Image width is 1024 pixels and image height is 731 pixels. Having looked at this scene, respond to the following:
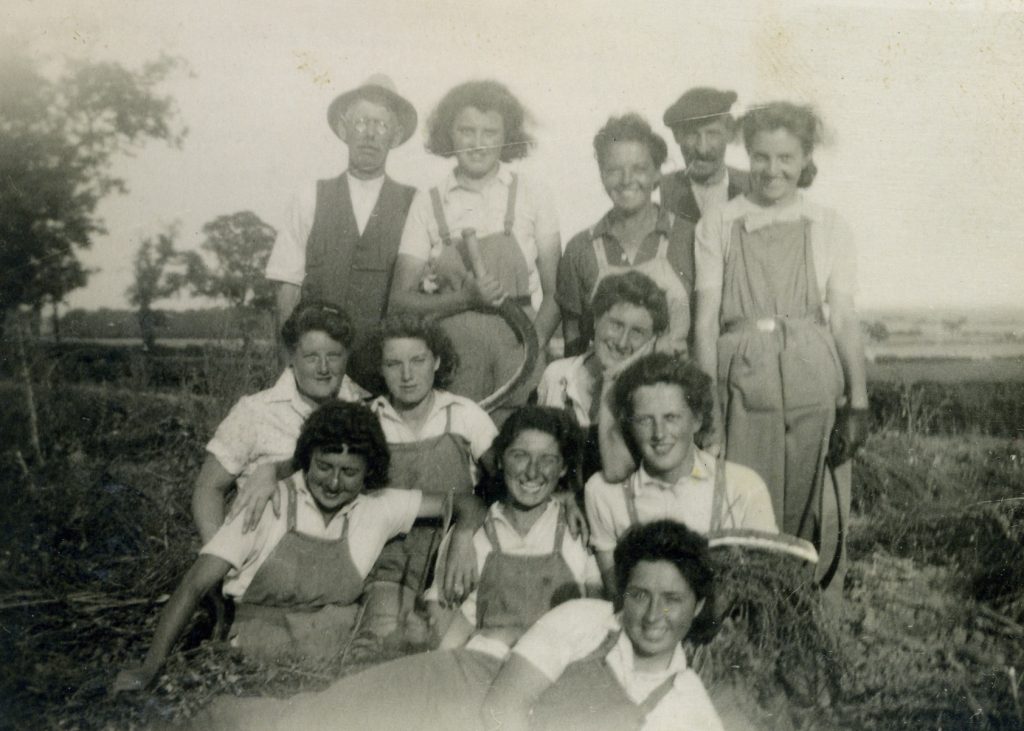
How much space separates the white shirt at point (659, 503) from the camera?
343 cm

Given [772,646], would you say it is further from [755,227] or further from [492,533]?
[755,227]

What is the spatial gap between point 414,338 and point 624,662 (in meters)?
1.43

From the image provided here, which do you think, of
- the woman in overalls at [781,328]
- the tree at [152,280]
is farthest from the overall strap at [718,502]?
the tree at [152,280]

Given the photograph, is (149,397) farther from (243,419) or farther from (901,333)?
(901,333)

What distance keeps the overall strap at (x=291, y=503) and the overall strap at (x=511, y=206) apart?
4.22ft

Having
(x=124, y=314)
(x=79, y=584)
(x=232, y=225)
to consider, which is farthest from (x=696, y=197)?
(x=79, y=584)

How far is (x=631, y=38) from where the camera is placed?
3.71 meters

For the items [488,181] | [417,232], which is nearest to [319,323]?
[417,232]

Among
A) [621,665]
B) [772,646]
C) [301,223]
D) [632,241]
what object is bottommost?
[772,646]

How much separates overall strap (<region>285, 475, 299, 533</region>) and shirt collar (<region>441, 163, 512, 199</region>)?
1.27 metres

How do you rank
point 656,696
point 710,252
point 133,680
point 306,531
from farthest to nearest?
point 710,252 < point 306,531 < point 133,680 < point 656,696

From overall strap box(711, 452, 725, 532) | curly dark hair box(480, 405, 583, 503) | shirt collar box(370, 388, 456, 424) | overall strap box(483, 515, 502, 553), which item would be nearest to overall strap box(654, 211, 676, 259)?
curly dark hair box(480, 405, 583, 503)

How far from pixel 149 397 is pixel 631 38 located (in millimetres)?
2523

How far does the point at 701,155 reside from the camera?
3.68m
